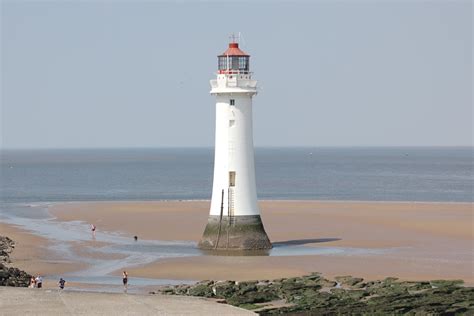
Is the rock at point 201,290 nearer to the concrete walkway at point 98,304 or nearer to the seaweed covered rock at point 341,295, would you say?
the seaweed covered rock at point 341,295

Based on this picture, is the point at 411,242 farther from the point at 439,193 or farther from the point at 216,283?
the point at 439,193

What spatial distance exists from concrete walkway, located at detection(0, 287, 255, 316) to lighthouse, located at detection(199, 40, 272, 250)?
11.7 meters

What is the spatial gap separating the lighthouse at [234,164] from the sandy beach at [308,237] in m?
1.07

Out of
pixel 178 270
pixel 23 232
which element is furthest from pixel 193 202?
pixel 178 270

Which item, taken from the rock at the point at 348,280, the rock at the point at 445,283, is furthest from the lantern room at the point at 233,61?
the rock at the point at 445,283

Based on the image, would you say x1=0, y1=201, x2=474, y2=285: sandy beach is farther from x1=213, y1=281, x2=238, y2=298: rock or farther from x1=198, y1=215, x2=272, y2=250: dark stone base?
x1=213, y1=281, x2=238, y2=298: rock

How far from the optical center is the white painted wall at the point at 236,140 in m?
38.2

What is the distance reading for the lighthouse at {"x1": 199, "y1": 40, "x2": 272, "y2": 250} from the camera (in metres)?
38.2

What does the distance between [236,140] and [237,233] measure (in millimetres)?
3274

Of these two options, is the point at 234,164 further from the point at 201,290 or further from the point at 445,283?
the point at 445,283

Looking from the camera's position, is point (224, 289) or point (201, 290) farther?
point (201, 290)

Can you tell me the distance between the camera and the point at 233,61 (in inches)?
1533

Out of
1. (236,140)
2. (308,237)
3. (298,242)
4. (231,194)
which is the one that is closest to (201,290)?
(231,194)

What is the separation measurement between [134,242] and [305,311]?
65.6 feet
